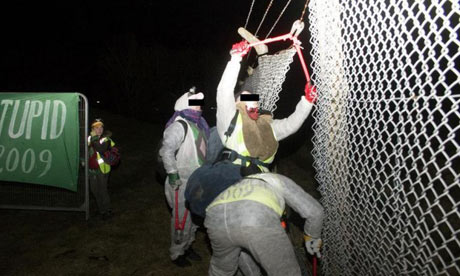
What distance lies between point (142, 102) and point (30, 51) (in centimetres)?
1177

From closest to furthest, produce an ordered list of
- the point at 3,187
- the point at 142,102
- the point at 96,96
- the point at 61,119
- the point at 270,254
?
1. the point at 270,254
2. the point at 61,119
3. the point at 3,187
4. the point at 142,102
5. the point at 96,96

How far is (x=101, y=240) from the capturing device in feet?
16.3

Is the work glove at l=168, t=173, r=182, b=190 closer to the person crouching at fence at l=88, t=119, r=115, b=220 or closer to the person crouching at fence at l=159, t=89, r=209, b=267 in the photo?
the person crouching at fence at l=159, t=89, r=209, b=267

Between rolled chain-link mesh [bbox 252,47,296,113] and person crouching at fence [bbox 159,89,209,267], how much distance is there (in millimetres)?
1101

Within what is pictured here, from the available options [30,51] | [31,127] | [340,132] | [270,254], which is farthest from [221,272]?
[30,51]

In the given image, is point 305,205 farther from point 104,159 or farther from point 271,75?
point 104,159

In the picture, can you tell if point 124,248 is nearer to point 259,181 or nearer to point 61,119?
point 61,119

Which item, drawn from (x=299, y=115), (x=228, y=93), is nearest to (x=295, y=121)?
(x=299, y=115)

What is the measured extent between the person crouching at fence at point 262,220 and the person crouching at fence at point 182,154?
1.55 m

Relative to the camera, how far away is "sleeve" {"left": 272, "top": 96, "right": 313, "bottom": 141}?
3.20 m

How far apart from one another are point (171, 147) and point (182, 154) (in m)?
0.24

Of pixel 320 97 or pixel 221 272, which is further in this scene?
pixel 320 97

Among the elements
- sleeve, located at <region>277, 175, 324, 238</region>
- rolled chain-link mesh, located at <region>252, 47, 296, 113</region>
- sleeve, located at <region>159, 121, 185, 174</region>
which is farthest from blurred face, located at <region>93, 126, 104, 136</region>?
sleeve, located at <region>277, 175, 324, 238</region>

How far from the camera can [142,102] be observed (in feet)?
49.3
